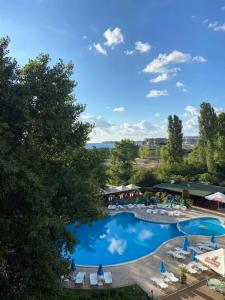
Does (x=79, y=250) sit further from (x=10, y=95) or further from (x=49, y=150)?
(x=10, y=95)

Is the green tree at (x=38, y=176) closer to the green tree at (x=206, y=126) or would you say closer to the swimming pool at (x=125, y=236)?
the swimming pool at (x=125, y=236)

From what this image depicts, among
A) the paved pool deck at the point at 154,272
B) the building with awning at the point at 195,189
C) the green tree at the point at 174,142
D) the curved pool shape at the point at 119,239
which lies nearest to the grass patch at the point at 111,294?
the paved pool deck at the point at 154,272

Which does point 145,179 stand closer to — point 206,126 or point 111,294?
point 206,126

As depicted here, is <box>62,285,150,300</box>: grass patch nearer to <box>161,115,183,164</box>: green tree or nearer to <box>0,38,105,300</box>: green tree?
<box>0,38,105,300</box>: green tree

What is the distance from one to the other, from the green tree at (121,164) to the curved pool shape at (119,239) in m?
13.3

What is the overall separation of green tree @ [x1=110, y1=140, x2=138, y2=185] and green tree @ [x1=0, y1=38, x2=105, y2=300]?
3005 centimetres

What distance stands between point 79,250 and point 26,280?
14162 mm

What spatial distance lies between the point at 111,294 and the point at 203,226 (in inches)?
657

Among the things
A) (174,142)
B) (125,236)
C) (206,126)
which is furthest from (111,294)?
(206,126)

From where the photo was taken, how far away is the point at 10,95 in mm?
9805

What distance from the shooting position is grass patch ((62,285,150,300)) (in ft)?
42.5

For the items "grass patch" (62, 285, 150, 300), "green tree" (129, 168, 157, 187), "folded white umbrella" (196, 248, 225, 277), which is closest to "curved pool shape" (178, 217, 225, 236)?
"folded white umbrella" (196, 248, 225, 277)

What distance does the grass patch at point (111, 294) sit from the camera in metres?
12.9

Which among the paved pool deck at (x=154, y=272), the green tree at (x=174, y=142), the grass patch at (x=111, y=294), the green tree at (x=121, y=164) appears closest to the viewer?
the grass patch at (x=111, y=294)
